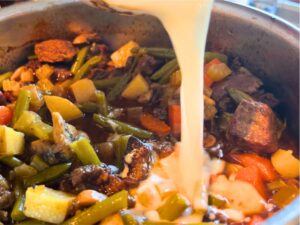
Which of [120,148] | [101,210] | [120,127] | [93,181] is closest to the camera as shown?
[101,210]

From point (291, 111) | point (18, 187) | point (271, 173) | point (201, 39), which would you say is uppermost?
point (201, 39)

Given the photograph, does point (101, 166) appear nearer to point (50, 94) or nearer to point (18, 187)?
point (18, 187)

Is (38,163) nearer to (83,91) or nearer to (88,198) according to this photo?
(88,198)

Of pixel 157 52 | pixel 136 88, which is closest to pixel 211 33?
pixel 157 52

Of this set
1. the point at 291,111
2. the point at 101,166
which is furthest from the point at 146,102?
the point at 291,111

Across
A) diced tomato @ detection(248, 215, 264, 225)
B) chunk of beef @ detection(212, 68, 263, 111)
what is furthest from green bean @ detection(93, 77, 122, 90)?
diced tomato @ detection(248, 215, 264, 225)

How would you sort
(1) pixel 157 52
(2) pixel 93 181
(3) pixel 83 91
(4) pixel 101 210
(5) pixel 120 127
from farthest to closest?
(1) pixel 157 52 → (3) pixel 83 91 → (5) pixel 120 127 → (2) pixel 93 181 → (4) pixel 101 210

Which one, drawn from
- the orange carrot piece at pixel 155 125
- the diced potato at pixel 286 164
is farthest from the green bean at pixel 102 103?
the diced potato at pixel 286 164
